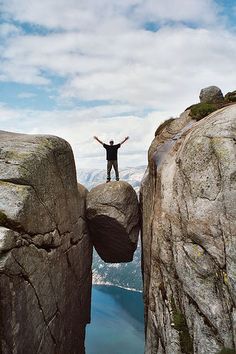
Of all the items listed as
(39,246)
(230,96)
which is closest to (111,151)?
(230,96)

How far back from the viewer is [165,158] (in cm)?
2556

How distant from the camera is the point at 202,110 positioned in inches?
1049

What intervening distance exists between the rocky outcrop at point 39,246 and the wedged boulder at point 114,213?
1.73 metres

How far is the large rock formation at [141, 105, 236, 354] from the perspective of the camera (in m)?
17.7

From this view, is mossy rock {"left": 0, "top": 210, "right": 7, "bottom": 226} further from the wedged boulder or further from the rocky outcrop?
the wedged boulder

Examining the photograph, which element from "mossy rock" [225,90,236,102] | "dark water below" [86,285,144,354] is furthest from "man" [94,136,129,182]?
"dark water below" [86,285,144,354]

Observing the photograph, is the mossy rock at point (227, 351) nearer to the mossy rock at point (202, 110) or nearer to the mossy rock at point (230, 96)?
the mossy rock at point (202, 110)

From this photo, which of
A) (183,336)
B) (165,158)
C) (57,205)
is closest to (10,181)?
(57,205)

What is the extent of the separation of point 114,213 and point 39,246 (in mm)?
10201

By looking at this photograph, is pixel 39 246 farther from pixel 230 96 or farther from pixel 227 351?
pixel 230 96

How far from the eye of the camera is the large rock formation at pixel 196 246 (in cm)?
1772

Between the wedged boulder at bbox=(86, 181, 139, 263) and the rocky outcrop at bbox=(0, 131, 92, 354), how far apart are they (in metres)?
1.73

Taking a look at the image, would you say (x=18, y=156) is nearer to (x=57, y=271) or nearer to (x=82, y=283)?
(x=57, y=271)

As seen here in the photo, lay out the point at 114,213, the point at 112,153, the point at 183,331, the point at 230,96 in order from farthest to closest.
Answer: the point at 112,153 → the point at 114,213 → the point at 230,96 → the point at 183,331
